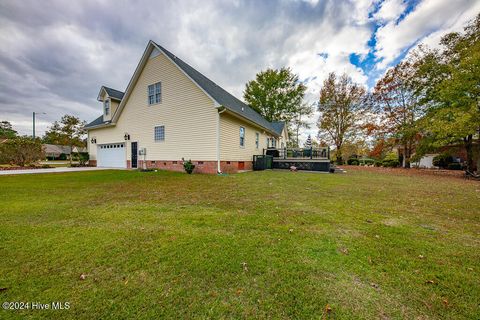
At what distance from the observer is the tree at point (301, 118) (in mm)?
28986

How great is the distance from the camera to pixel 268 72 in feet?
94.5

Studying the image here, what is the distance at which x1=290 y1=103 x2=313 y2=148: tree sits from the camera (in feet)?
95.1

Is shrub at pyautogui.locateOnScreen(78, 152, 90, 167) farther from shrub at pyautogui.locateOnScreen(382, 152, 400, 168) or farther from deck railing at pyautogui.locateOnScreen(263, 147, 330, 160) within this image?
shrub at pyautogui.locateOnScreen(382, 152, 400, 168)

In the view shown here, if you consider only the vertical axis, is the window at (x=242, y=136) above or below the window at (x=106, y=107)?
below

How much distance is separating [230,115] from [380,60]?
12253 millimetres

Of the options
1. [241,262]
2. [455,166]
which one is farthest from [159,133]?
[455,166]

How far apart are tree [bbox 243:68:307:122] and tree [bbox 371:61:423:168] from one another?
10639 mm

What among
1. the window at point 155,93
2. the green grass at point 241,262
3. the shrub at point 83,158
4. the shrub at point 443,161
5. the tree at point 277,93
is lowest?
the green grass at point 241,262

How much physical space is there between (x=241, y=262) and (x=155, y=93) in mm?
13118

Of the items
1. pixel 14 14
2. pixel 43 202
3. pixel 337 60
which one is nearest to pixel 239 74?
pixel 337 60

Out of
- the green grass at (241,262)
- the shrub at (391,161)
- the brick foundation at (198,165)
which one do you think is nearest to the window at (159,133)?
the brick foundation at (198,165)

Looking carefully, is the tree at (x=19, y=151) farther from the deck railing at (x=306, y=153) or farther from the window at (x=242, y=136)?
the deck railing at (x=306, y=153)

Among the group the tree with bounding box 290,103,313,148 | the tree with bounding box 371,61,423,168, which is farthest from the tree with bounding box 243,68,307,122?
the tree with bounding box 371,61,423,168

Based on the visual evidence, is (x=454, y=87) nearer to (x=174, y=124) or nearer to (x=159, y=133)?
(x=174, y=124)
